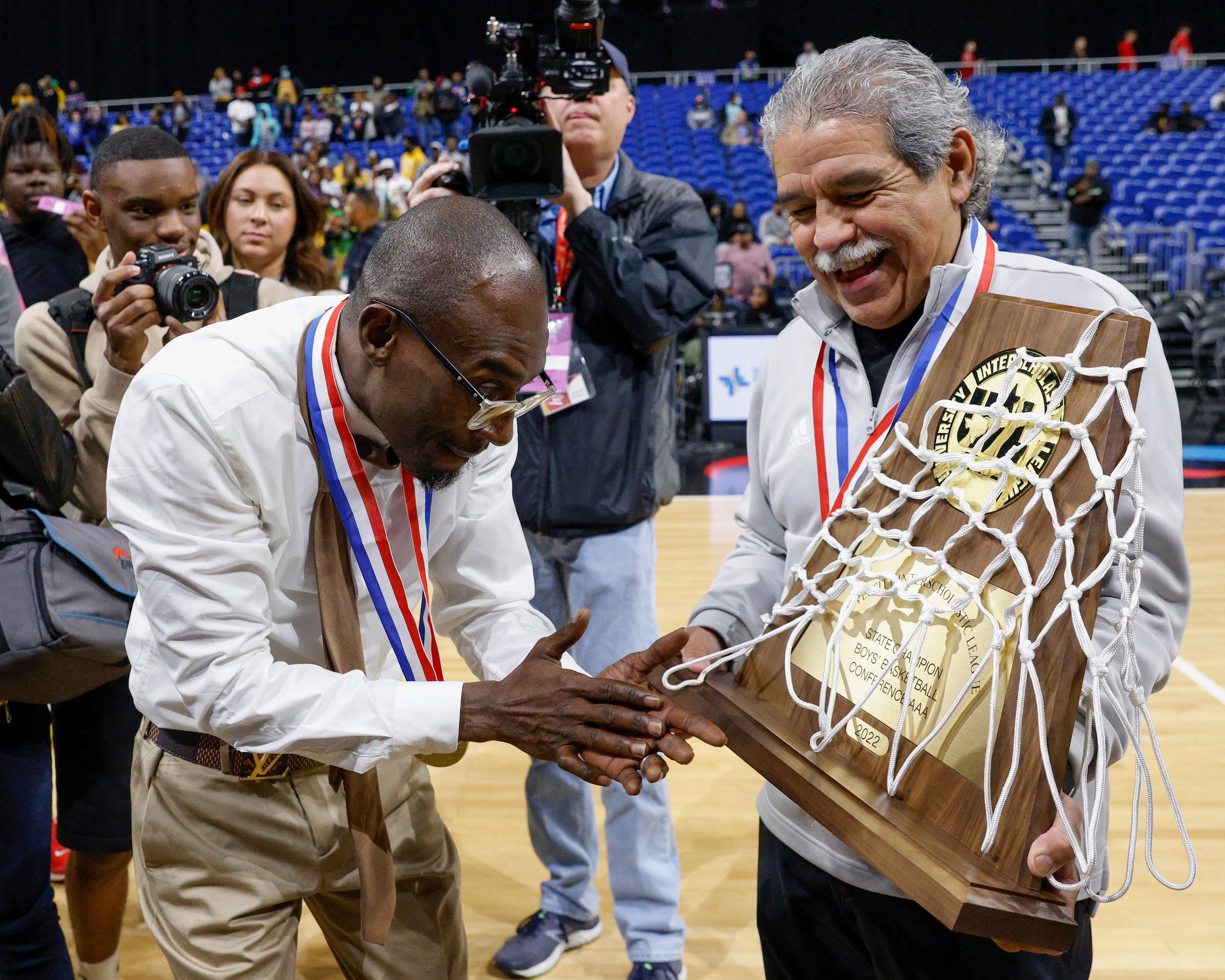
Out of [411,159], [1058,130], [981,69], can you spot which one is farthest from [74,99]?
[1058,130]

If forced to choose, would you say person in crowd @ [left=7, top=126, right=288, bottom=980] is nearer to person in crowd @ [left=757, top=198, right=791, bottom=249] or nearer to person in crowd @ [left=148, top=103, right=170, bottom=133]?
person in crowd @ [left=757, top=198, right=791, bottom=249]

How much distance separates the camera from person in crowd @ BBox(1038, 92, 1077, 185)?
45.8 feet

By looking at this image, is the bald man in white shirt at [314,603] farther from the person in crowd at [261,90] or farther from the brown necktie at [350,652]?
the person in crowd at [261,90]

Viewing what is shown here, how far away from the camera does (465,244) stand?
4.37 feet

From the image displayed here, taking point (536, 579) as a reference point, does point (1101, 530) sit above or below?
above

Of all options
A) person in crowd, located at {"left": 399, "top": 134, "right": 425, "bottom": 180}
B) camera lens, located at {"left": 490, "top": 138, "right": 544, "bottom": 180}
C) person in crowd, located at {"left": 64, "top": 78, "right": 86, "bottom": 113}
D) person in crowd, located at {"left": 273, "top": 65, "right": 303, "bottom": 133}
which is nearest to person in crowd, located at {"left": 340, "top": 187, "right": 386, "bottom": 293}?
camera lens, located at {"left": 490, "top": 138, "right": 544, "bottom": 180}

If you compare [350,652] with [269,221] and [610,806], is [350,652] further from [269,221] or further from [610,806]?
[269,221]

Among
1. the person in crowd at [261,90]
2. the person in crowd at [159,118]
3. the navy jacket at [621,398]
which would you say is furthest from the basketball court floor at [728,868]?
the person in crowd at [159,118]

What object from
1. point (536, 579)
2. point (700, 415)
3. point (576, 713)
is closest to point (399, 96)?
point (700, 415)

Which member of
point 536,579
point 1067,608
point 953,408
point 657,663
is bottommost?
point 536,579

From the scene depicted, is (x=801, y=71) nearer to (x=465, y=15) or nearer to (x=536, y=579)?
(x=536, y=579)

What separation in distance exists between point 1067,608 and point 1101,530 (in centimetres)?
8

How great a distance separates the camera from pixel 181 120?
58.5ft

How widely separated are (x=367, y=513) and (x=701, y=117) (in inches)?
641
